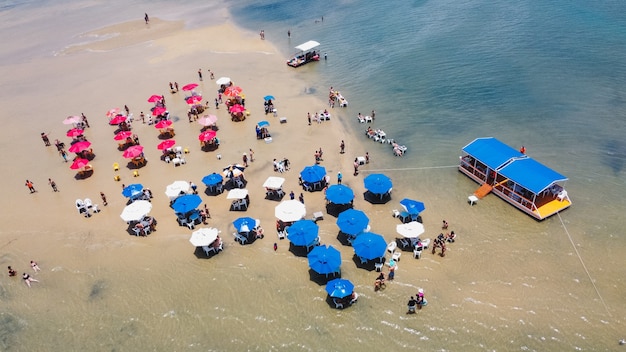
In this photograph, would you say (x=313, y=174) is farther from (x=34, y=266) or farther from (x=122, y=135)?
(x=34, y=266)

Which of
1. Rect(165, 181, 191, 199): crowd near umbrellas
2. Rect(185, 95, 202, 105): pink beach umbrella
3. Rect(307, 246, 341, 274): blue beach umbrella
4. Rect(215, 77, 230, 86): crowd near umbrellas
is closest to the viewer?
Rect(307, 246, 341, 274): blue beach umbrella

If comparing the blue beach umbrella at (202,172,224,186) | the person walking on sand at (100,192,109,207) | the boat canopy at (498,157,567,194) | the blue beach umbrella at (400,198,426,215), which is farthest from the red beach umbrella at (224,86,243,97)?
the boat canopy at (498,157,567,194)

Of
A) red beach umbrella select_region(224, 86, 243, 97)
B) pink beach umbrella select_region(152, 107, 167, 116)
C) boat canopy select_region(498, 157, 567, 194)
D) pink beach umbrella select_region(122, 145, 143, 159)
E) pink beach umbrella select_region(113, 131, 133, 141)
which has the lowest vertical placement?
boat canopy select_region(498, 157, 567, 194)

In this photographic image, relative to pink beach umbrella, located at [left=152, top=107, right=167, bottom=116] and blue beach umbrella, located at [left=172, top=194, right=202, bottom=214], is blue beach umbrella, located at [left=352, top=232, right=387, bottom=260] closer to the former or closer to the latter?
blue beach umbrella, located at [left=172, top=194, right=202, bottom=214]

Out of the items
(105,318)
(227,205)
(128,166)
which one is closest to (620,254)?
(227,205)

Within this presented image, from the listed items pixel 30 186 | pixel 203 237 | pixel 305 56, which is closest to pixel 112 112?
pixel 30 186

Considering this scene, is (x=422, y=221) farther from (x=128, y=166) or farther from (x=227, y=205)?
(x=128, y=166)
